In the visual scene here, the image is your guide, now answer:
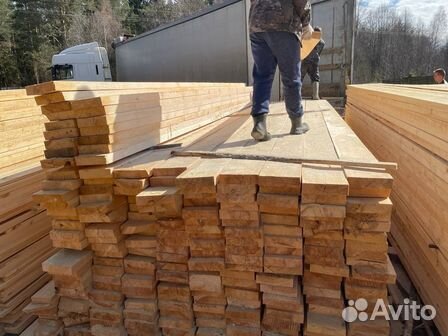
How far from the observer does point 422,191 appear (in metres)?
2.76

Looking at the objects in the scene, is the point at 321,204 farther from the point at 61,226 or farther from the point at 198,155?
the point at 61,226

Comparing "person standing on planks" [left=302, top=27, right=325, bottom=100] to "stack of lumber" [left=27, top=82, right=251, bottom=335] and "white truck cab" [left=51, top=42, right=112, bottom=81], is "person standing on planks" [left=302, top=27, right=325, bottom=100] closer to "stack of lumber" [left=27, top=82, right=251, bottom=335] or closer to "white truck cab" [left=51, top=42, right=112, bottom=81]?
"stack of lumber" [left=27, top=82, right=251, bottom=335]

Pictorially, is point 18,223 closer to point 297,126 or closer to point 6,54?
point 297,126

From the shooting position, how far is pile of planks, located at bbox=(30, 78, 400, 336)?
208 cm

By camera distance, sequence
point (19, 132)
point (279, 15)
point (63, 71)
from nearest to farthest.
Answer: point (279, 15)
point (19, 132)
point (63, 71)

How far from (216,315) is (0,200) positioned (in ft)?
6.73

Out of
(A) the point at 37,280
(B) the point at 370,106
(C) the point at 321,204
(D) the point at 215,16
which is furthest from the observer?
(D) the point at 215,16

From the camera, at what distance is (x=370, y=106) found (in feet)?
17.4

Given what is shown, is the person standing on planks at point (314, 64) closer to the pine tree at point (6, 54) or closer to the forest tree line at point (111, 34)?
the forest tree line at point (111, 34)

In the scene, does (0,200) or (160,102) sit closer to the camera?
(0,200)

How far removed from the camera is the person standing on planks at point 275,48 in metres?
2.98

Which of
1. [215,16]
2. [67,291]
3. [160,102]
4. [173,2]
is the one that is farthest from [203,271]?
[173,2]

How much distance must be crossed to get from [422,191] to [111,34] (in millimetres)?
38260

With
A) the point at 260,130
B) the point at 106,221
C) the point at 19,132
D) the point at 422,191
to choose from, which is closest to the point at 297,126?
the point at 260,130
